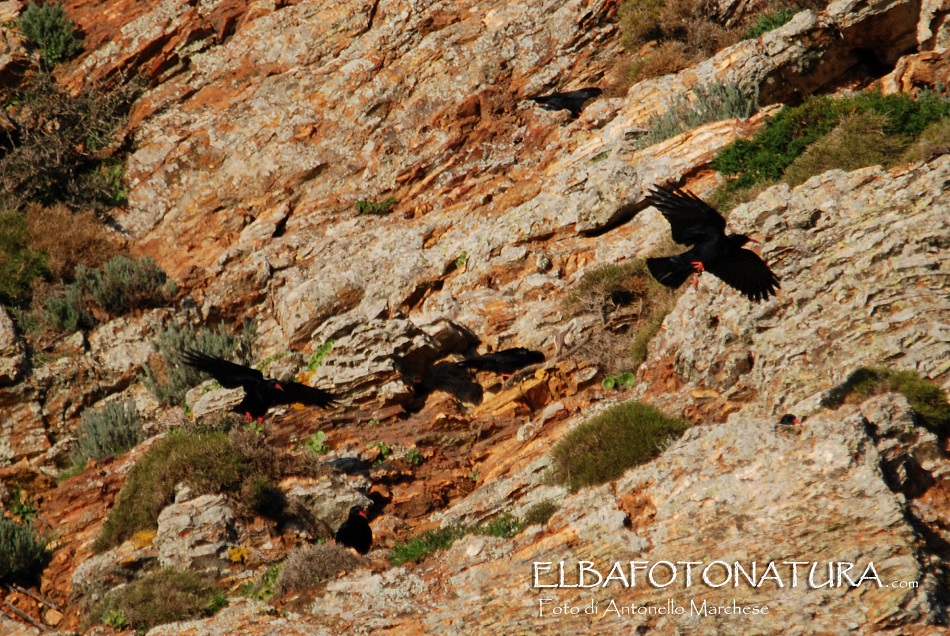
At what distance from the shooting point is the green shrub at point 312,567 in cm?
980

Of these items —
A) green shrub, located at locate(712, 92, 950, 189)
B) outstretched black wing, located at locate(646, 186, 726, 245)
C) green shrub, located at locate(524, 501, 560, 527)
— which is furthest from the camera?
green shrub, located at locate(712, 92, 950, 189)

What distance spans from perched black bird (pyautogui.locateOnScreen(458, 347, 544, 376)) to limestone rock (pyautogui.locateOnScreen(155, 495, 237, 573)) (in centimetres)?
352

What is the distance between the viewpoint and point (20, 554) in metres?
11.3

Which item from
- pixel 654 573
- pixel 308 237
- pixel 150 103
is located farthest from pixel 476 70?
pixel 654 573

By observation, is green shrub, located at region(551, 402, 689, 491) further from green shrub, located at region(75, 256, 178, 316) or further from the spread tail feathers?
green shrub, located at region(75, 256, 178, 316)

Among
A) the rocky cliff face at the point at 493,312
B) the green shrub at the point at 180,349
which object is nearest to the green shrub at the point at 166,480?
the rocky cliff face at the point at 493,312

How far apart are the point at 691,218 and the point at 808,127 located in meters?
4.27

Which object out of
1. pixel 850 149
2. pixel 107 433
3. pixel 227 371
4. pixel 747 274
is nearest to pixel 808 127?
pixel 850 149

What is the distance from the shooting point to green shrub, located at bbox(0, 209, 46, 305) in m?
16.2

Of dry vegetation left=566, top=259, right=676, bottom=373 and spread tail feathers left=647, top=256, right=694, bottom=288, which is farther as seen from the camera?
dry vegetation left=566, top=259, right=676, bottom=373

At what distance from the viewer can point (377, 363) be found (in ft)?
41.0

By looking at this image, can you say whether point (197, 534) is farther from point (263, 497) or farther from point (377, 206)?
point (377, 206)

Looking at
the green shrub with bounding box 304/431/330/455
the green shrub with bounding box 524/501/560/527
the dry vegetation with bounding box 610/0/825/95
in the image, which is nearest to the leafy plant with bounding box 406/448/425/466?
the green shrub with bounding box 304/431/330/455

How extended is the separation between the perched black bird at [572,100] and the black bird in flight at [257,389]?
681cm
